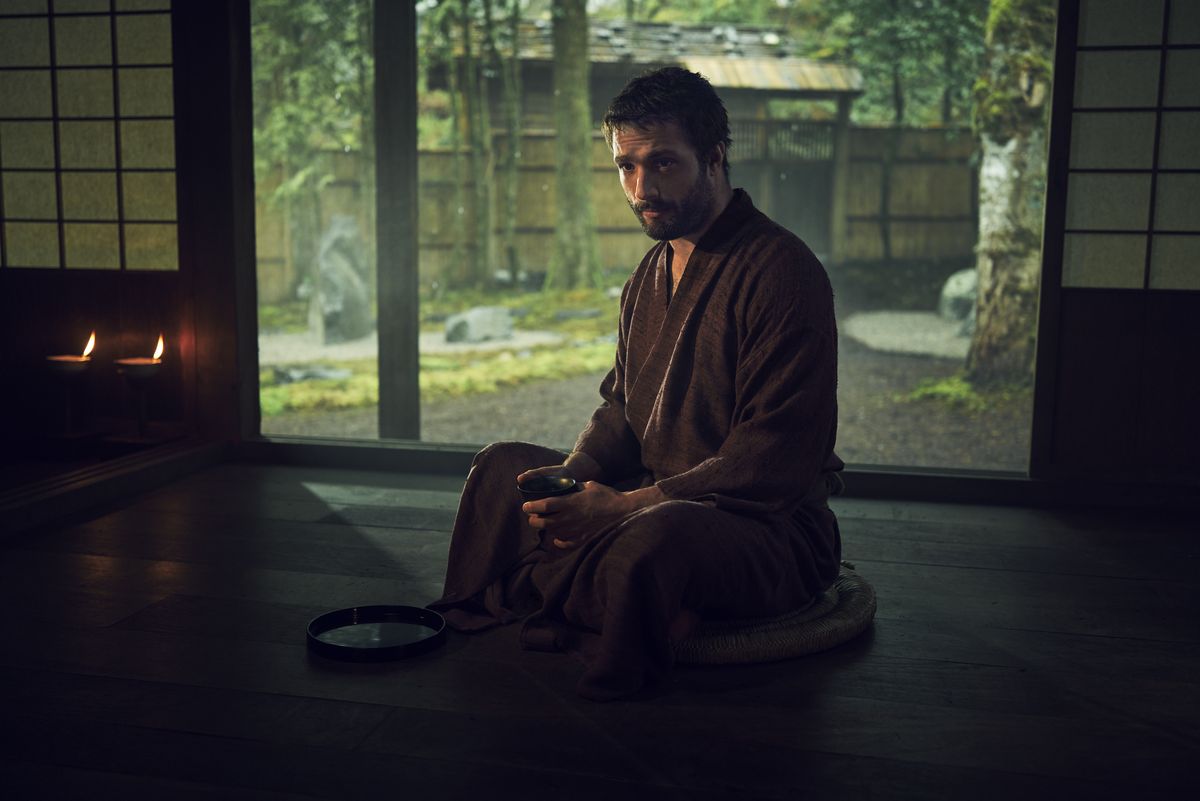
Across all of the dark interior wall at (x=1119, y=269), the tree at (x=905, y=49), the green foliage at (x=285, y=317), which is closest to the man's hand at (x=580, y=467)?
the dark interior wall at (x=1119, y=269)

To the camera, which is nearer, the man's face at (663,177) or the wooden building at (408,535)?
the wooden building at (408,535)

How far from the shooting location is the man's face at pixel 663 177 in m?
2.30

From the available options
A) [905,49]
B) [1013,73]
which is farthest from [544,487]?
[905,49]

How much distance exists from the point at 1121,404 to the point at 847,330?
8.49 m

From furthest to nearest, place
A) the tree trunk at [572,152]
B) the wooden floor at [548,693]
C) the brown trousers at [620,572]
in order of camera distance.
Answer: the tree trunk at [572,152] → the brown trousers at [620,572] → the wooden floor at [548,693]

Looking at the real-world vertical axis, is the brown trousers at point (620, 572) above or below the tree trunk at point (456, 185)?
below

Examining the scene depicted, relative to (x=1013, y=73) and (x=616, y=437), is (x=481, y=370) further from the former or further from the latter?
(x=616, y=437)

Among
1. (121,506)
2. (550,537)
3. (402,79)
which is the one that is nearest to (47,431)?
(121,506)

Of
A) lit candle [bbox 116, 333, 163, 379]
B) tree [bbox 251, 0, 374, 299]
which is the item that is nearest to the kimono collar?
lit candle [bbox 116, 333, 163, 379]

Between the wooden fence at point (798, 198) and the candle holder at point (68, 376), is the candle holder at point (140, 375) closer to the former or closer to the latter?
the candle holder at point (68, 376)

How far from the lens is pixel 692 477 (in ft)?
7.39

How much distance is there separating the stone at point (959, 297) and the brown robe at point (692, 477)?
32.8 feet

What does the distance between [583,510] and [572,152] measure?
9731 millimetres

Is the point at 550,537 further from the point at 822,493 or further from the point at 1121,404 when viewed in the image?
the point at 1121,404
